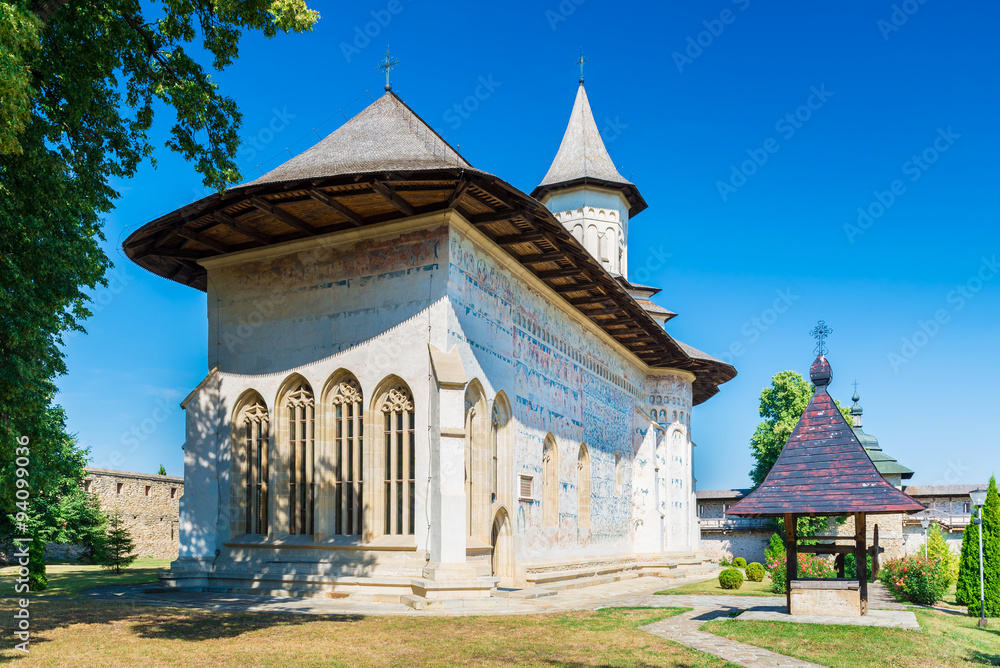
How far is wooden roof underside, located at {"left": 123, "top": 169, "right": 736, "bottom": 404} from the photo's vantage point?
1366cm

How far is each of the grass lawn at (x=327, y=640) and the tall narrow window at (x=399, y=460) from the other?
3074 mm

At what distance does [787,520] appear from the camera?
12297 mm

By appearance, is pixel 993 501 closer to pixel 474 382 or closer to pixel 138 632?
pixel 474 382

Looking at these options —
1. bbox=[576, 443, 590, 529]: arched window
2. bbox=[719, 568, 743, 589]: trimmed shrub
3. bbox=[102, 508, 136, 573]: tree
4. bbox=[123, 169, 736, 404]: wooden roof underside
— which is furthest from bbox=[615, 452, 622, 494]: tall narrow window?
bbox=[102, 508, 136, 573]: tree

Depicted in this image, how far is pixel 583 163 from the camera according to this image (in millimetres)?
30703

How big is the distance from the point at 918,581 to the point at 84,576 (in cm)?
1951

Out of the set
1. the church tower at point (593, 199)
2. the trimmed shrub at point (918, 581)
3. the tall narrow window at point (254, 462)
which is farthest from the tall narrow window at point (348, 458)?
the church tower at point (593, 199)

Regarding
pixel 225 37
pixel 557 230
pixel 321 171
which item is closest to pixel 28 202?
pixel 225 37

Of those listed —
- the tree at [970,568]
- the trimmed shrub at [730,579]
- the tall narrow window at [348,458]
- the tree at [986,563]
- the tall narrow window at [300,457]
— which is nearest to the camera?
the tall narrow window at [348,458]

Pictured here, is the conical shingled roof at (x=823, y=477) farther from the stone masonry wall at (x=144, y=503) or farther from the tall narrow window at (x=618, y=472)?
the stone masonry wall at (x=144, y=503)

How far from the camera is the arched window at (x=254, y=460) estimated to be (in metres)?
15.6

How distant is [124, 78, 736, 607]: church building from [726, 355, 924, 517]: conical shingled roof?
15.8 ft

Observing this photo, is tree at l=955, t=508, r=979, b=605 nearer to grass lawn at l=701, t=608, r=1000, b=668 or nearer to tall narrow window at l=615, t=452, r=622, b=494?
grass lawn at l=701, t=608, r=1000, b=668

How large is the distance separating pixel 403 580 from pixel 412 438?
243cm
